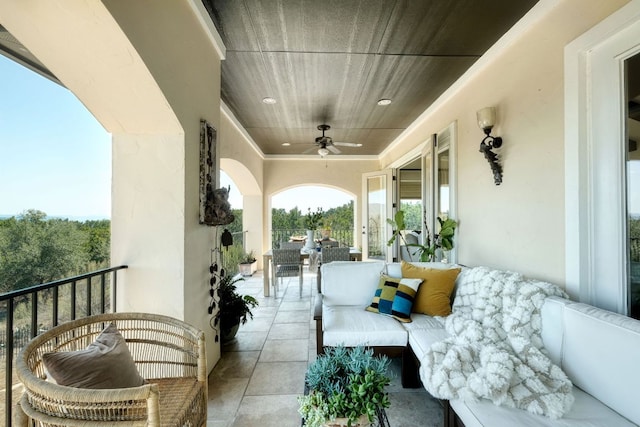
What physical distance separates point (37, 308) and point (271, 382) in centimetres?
162

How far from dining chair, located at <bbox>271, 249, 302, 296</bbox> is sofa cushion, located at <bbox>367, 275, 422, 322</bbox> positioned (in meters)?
2.17

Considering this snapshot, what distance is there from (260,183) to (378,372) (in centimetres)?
584

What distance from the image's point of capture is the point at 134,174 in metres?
1.98

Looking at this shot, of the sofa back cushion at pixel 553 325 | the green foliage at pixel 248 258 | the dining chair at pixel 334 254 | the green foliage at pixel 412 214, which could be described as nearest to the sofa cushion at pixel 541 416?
the sofa back cushion at pixel 553 325

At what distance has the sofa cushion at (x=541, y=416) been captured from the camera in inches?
48.3

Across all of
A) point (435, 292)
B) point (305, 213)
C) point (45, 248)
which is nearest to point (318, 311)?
point (435, 292)

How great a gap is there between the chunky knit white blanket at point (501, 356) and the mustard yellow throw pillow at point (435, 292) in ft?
0.77

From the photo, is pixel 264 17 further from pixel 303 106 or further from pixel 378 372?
pixel 378 372

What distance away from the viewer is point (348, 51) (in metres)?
2.62

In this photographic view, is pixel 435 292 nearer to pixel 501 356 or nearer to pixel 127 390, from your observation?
pixel 501 356

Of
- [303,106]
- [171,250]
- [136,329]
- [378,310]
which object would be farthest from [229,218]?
[303,106]

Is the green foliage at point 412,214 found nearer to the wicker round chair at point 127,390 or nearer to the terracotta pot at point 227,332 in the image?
the terracotta pot at point 227,332

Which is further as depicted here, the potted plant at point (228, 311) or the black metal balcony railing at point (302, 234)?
the black metal balcony railing at point (302, 234)

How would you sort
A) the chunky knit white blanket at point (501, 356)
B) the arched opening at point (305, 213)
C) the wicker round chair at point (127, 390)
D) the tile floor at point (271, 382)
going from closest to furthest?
the wicker round chair at point (127, 390) < the chunky knit white blanket at point (501, 356) < the tile floor at point (271, 382) < the arched opening at point (305, 213)
